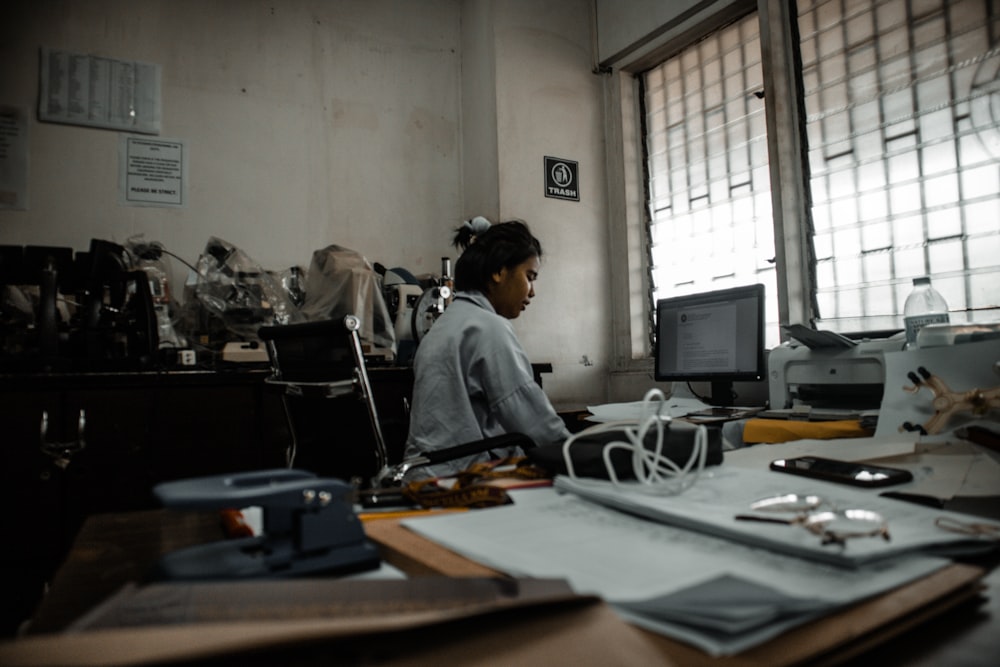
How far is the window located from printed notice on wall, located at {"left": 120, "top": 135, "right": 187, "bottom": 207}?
7.78ft

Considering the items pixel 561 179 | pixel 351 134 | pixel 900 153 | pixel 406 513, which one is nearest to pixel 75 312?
pixel 351 134

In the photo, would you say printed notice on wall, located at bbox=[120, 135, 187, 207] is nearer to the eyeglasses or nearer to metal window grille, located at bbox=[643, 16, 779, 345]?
metal window grille, located at bbox=[643, 16, 779, 345]

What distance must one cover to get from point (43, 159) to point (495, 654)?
3.10m

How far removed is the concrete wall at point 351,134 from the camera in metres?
2.64

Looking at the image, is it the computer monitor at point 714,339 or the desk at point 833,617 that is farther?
the computer monitor at point 714,339

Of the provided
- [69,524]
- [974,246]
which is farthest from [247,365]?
[974,246]

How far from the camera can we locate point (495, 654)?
0.29 metres

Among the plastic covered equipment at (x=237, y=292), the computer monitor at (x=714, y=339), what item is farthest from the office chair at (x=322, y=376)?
the computer monitor at (x=714, y=339)

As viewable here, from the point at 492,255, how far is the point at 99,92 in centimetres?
204

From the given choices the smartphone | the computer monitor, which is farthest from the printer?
the smartphone

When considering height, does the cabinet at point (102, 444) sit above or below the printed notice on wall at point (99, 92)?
below

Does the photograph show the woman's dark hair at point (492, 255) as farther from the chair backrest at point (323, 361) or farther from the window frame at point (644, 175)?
the window frame at point (644, 175)

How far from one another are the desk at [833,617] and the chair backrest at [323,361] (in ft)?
3.03

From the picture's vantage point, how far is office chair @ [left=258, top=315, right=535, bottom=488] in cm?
150
